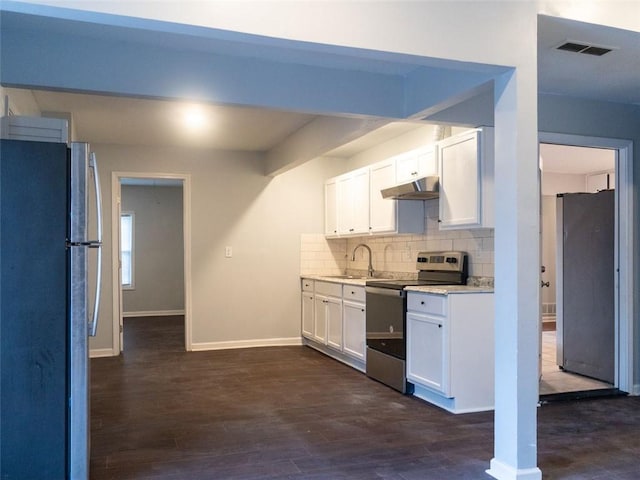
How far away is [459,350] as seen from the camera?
388cm

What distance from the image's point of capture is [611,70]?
12.0 feet

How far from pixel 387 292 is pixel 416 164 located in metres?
1.13

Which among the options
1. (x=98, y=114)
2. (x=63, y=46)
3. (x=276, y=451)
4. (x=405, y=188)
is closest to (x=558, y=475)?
(x=276, y=451)

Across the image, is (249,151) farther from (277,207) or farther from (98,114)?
(98,114)

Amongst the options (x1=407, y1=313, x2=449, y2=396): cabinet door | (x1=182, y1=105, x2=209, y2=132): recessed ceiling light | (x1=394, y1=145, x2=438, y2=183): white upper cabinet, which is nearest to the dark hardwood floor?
(x1=407, y1=313, x2=449, y2=396): cabinet door

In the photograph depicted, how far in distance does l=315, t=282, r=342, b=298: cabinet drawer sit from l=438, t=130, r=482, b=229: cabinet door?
1601 millimetres

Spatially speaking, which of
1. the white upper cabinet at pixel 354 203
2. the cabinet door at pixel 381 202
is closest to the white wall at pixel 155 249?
the white upper cabinet at pixel 354 203

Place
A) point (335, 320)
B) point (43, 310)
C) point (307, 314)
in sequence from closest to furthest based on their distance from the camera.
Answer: point (43, 310) → point (335, 320) → point (307, 314)

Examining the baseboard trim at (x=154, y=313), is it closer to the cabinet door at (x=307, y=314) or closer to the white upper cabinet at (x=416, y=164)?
the cabinet door at (x=307, y=314)

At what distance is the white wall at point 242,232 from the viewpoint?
636 centimetres

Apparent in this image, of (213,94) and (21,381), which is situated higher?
(213,94)

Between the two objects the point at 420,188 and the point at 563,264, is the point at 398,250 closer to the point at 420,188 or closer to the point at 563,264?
the point at 420,188

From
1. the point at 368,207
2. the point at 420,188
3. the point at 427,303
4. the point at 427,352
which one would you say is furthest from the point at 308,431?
the point at 368,207

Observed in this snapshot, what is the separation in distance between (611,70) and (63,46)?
11.3ft
